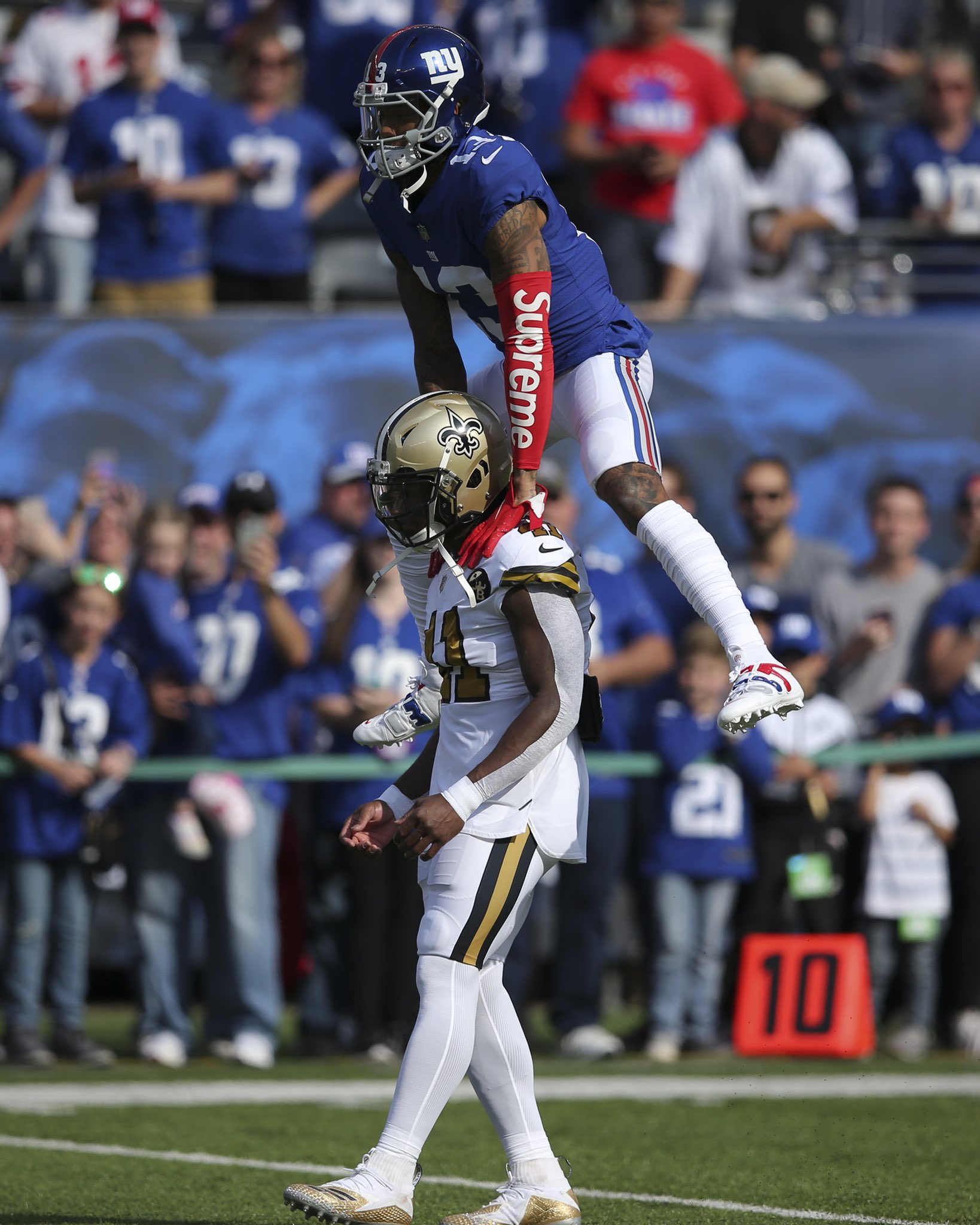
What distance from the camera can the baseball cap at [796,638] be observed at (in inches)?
341

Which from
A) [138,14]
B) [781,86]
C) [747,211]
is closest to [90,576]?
[138,14]

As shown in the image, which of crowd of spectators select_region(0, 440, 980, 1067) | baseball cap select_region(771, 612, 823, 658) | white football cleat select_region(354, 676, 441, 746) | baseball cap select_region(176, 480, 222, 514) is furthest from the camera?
baseball cap select_region(176, 480, 222, 514)

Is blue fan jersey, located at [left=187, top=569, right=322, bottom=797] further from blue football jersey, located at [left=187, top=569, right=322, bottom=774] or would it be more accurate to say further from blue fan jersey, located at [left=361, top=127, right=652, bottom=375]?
blue fan jersey, located at [left=361, top=127, right=652, bottom=375]

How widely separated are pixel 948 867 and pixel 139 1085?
360 cm

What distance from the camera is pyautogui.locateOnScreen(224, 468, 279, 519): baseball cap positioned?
8680mm

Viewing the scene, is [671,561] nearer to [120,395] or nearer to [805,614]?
[805,614]

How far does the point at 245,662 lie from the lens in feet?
27.9

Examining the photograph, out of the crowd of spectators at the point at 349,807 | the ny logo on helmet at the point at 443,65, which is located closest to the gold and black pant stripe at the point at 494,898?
the ny logo on helmet at the point at 443,65

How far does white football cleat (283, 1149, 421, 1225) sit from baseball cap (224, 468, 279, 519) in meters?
4.51

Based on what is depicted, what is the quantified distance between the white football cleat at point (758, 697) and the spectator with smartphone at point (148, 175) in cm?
634

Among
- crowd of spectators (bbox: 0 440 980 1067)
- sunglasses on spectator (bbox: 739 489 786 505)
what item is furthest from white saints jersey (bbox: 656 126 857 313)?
crowd of spectators (bbox: 0 440 980 1067)

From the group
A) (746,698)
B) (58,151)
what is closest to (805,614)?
(746,698)

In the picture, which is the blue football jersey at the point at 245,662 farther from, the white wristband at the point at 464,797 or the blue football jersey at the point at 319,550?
the white wristband at the point at 464,797

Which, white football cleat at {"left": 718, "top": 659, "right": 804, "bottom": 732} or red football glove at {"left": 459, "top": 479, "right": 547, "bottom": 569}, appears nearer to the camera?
white football cleat at {"left": 718, "top": 659, "right": 804, "bottom": 732}
